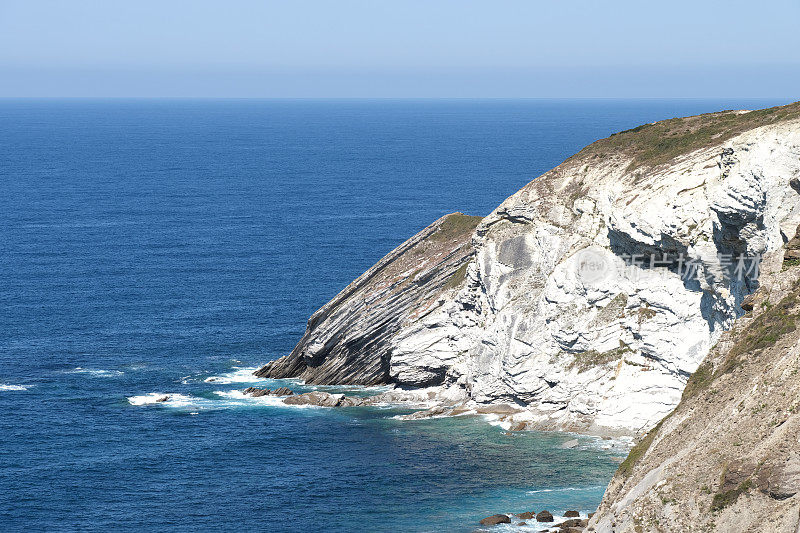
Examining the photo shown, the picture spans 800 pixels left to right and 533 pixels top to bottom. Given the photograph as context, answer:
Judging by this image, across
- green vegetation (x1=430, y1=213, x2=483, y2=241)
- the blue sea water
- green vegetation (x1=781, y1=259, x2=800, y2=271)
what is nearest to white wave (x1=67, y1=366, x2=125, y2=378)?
the blue sea water

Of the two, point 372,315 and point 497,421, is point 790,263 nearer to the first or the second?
point 497,421

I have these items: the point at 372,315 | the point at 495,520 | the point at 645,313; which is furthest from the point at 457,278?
the point at 495,520

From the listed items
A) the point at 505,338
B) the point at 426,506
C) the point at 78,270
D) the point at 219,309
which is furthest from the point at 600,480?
the point at 78,270

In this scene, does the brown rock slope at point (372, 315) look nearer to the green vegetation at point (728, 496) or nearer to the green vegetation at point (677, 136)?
the green vegetation at point (677, 136)

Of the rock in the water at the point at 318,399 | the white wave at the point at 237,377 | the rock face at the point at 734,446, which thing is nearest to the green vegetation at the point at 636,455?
the rock face at the point at 734,446

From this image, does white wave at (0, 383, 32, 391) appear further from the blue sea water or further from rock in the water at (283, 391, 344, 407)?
rock in the water at (283, 391, 344, 407)

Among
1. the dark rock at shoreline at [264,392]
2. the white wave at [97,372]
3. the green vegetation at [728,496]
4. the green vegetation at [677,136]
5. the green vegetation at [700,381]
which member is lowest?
the dark rock at shoreline at [264,392]
